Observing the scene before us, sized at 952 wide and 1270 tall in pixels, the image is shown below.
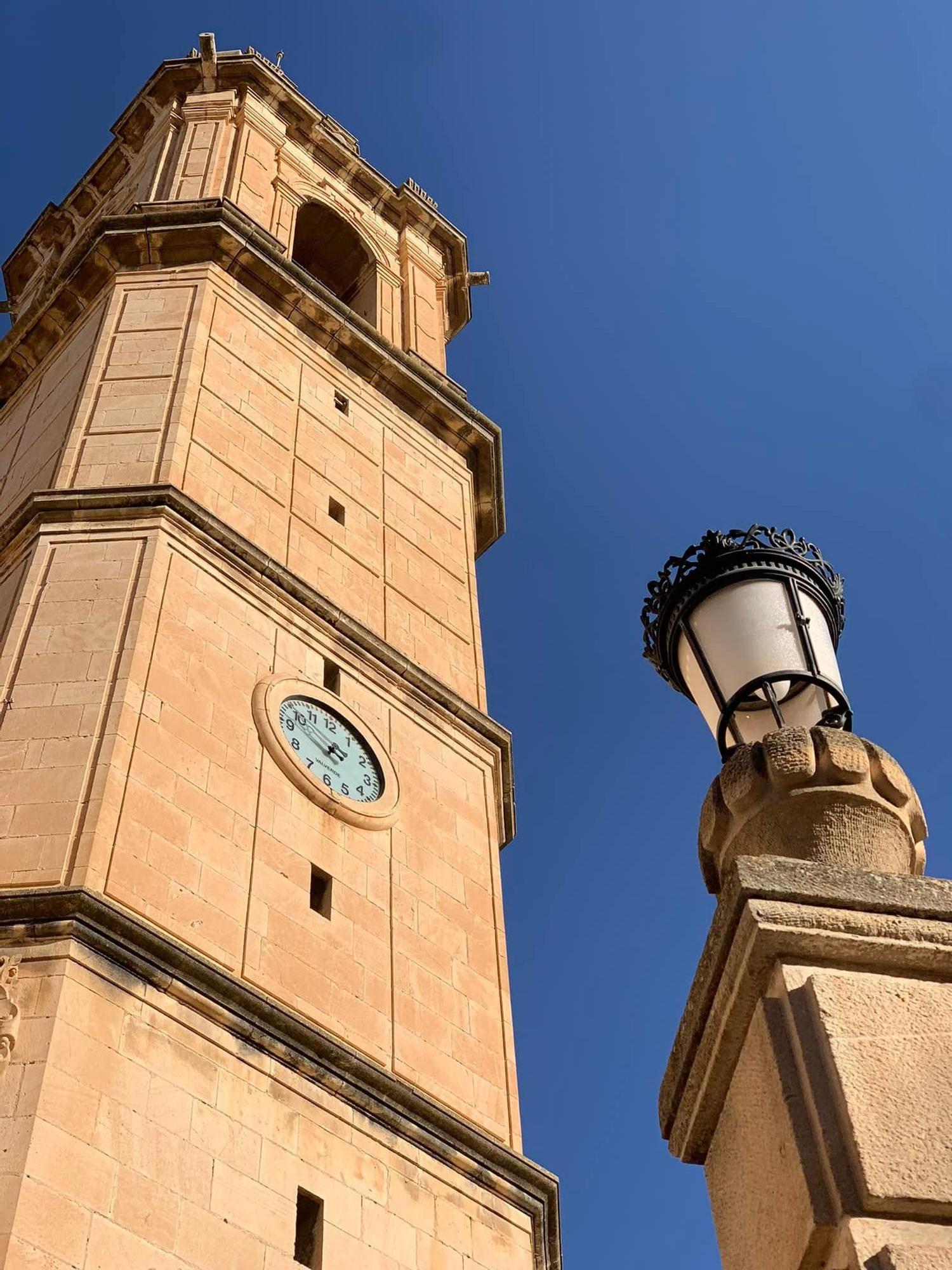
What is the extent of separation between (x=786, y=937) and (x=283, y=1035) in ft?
28.5

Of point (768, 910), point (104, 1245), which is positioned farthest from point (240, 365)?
point (768, 910)

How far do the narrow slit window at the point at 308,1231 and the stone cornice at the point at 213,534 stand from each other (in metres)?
7.12

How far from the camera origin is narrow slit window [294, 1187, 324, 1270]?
10.5 m

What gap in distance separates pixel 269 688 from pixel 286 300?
9.00 meters

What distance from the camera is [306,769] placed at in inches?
571

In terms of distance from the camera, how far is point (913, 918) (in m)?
3.58

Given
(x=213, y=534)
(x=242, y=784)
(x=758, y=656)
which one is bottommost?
(x=758, y=656)

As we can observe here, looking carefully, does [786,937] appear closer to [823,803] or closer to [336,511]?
[823,803]

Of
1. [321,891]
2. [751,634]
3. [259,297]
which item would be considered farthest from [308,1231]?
[259,297]

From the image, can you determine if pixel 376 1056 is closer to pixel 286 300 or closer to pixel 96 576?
pixel 96 576

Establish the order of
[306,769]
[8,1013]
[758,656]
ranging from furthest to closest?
[306,769] → [8,1013] → [758,656]

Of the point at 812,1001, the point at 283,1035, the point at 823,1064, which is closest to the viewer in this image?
the point at 823,1064

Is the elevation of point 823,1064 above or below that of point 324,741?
below

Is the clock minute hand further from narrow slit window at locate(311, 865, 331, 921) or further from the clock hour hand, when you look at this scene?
Answer: narrow slit window at locate(311, 865, 331, 921)
